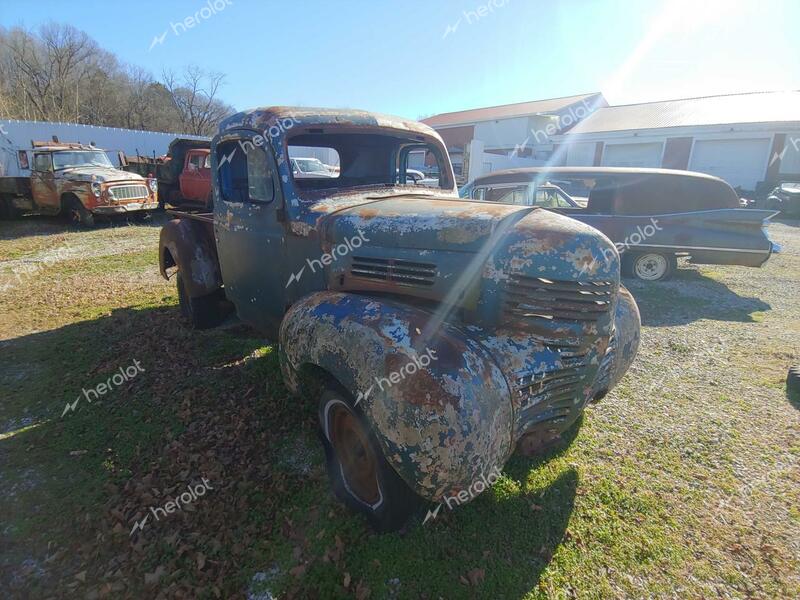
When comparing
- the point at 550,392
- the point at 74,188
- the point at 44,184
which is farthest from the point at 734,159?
the point at 44,184

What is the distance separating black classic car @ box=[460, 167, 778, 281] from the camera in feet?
21.8

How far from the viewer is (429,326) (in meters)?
2.16

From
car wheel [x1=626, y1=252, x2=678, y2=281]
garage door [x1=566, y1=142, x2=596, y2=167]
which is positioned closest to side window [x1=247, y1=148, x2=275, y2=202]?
car wheel [x1=626, y1=252, x2=678, y2=281]

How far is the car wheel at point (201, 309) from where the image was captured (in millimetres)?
4867

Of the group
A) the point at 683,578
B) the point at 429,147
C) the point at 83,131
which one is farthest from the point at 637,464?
the point at 83,131

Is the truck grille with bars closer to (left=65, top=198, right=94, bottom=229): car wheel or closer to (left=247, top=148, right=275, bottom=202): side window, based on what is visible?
(left=247, top=148, right=275, bottom=202): side window

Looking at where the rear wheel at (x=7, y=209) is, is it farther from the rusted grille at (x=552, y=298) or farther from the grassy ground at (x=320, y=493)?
the rusted grille at (x=552, y=298)

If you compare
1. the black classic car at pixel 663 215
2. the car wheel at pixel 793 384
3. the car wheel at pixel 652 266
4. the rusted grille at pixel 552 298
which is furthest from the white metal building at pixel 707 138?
the rusted grille at pixel 552 298

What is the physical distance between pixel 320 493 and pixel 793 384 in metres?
4.30

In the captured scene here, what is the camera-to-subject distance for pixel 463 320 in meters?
2.32

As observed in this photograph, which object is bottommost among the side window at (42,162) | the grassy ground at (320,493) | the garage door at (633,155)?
the grassy ground at (320,493)

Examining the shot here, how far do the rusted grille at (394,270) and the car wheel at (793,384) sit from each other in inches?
149

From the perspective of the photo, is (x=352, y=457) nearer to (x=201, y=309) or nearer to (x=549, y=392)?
(x=549, y=392)

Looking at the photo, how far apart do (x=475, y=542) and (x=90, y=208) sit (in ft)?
42.9
